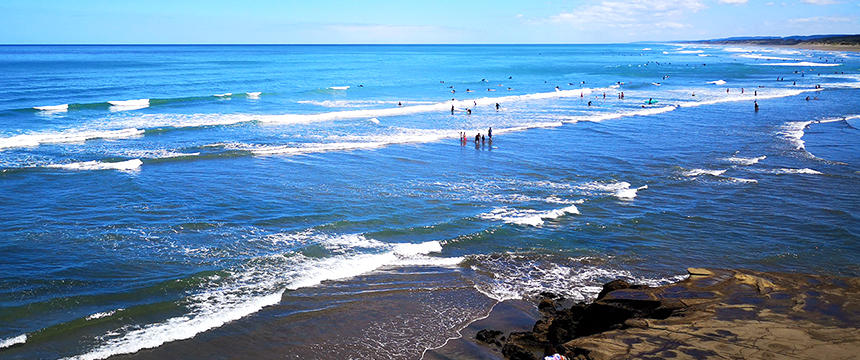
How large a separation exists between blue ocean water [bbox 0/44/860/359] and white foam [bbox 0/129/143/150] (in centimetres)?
21

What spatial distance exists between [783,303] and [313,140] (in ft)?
97.7

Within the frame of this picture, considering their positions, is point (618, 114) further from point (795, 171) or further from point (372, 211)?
point (372, 211)

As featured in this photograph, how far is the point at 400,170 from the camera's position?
2938 cm

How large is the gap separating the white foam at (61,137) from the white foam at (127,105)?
40.0 ft

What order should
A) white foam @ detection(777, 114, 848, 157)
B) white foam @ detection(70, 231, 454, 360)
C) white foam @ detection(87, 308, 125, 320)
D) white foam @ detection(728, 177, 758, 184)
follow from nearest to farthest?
white foam @ detection(70, 231, 454, 360) < white foam @ detection(87, 308, 125, 320) < white foam @ detection(728, 177, 758, 184) < white foam @ detection(777, 114, 848, 157)

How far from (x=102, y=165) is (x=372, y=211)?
51.3ft

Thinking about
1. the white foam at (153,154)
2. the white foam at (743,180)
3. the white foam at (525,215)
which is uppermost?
the white foam at (153,154)

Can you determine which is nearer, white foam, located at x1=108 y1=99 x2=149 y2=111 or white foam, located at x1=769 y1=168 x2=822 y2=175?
white foam, located at x1=769 y1=168 x2=822 y2=175

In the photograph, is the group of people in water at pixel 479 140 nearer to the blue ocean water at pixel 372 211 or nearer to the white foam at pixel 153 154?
the blue ocean water at pixel 372 211

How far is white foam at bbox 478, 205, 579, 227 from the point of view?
68.3 ft

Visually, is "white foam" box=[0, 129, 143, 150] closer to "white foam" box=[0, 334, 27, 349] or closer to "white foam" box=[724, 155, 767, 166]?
"white foam" box=[0, 334, 27, 349]

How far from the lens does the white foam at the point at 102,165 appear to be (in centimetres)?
2905

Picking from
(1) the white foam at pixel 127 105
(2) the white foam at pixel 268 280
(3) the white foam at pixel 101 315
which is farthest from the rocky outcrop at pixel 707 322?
(1) the white foam at pixel 127 105

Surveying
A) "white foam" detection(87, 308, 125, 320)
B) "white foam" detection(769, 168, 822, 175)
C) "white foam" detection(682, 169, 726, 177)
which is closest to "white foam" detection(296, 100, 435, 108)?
"white foam" detection(682, 169, 726, 177)
